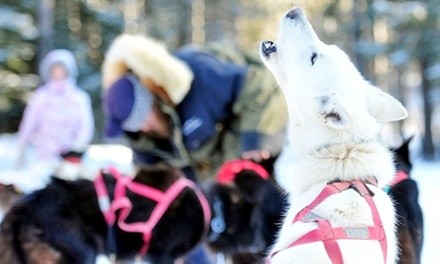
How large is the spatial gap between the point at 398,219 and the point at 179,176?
134 cm

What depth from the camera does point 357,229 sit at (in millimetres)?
2547

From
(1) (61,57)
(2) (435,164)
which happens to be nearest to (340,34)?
(2) (435,164)

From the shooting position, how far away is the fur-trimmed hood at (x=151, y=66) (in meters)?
4.34

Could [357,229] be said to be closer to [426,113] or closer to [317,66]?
[317,66]

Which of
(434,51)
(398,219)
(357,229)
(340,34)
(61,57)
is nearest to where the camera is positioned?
(357,229)

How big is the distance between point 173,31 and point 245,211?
49.6ft

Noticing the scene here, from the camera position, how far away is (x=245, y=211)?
422 cm

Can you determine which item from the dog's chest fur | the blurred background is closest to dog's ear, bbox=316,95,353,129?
the dog's chest fur

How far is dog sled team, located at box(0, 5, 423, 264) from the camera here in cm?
273

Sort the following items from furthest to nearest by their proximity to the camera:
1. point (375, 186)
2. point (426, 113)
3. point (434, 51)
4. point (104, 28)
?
point (426, 113) < point (434, 51) < point (104, 28) < point (375, 186)

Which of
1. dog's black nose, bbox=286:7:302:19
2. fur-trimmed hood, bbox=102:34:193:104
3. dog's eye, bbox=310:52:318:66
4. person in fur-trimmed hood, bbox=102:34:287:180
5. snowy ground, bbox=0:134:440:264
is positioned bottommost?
A: snowy ground, bbox=0:134:440:264

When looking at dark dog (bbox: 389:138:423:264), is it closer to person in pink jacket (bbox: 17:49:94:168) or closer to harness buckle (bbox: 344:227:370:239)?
harness buckle (bbox: 344:227:370:239)

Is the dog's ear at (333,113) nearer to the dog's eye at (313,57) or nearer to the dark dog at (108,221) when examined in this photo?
the dog's eye at (313,57)

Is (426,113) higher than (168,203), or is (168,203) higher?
(168,203)
